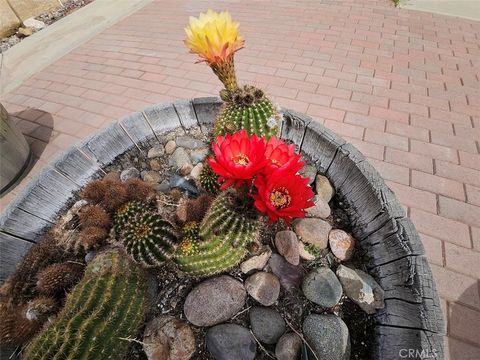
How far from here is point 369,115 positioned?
3.12 meters

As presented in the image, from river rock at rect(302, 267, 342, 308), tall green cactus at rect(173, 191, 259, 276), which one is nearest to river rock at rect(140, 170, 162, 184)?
tall green cactus at rect(173, 191, 259, 276)

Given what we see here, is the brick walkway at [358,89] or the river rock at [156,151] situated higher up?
the river rock at [156,151]

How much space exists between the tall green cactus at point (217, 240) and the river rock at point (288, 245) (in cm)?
32

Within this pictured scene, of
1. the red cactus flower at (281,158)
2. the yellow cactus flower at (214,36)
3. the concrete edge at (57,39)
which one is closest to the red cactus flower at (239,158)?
the red cactus flower at (281,158)

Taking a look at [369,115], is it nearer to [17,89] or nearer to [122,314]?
[122,314]

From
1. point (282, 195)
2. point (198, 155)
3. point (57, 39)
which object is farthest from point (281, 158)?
point (57, 39)

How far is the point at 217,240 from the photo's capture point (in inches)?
58.1

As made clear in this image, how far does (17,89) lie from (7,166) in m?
2.00

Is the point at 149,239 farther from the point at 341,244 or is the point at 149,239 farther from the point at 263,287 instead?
the point at 341,244

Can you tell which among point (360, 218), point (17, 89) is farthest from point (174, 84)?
point (360, 218)

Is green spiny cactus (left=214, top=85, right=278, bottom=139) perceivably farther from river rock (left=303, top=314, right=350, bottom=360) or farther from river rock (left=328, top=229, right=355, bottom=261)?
river rock (left=303, top=314, right=350, bottom=360)

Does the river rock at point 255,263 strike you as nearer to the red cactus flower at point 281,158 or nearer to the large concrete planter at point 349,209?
the large concrete planter at point 349,209

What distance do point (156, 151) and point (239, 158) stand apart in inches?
51.0

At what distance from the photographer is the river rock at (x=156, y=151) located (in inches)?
93.3
